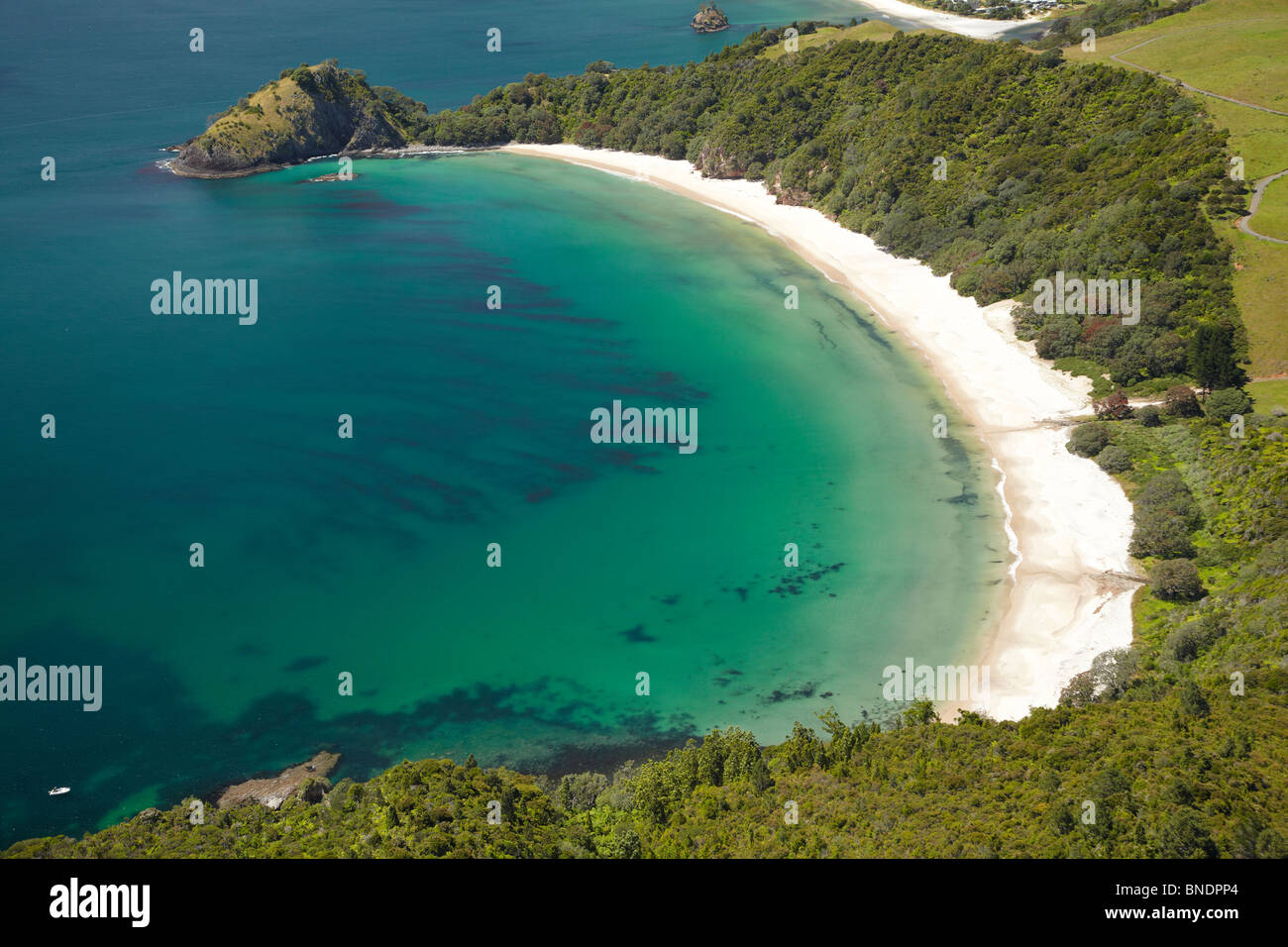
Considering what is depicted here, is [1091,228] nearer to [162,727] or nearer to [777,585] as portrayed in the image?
[777,585]

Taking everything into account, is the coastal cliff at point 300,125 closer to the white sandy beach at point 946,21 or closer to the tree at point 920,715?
the white sandy beach at point 946,21

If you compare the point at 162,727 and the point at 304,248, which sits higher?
the point at 304,248

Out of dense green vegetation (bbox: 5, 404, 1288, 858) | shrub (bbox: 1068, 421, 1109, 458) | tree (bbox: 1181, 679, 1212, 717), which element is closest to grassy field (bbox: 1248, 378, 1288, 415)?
shrub (bbox: 1068, 421, 1109, 458)

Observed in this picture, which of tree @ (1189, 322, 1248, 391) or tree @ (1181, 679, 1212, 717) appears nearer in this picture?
tree @ (1181, 679, 1212, 717)

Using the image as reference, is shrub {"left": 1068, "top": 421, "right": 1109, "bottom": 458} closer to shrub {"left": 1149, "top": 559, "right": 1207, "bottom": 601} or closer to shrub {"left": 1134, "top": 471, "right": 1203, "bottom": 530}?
shrub {"left": 1134, "top": 471, "right": 1203, "bottom": 530}

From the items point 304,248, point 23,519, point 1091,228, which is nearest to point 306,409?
point 23,519
